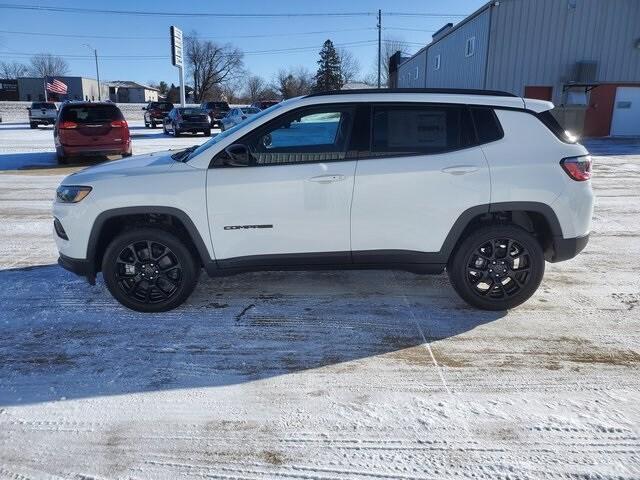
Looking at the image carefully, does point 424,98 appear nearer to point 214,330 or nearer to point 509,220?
point 509,220

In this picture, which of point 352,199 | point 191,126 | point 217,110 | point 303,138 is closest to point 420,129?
point 352,199

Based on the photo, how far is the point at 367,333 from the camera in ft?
12.8

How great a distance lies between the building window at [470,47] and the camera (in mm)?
24500

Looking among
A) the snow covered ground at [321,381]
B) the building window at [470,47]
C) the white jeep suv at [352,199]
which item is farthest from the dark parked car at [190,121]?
the white jeep suv at [352,199]

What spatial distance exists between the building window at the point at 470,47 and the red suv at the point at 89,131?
17963mm

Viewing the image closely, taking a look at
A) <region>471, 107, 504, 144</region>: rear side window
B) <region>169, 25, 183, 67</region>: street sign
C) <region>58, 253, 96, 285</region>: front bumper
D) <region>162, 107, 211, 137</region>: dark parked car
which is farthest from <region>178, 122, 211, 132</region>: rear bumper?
<region>471, 107, 504, 144</region>: rear side window

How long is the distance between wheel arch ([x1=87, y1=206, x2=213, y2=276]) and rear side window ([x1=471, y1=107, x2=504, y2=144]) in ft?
7.94

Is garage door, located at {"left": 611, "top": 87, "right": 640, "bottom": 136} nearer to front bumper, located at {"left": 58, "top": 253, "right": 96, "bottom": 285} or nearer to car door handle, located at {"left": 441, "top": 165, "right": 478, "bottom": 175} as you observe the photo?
car door handle, located at {"left": 441, "top": 165, "right": 478, "bottom": 175}

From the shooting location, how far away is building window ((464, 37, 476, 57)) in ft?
80.4

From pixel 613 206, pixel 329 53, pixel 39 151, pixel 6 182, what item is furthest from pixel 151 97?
pixel 613 206

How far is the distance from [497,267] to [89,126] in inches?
484

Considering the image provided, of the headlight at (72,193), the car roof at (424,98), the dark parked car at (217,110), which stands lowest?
the headlight at (72,193)

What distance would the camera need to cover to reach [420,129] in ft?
13.4

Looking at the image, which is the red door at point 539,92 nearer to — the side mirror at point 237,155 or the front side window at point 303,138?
the front side window at point 303,138
